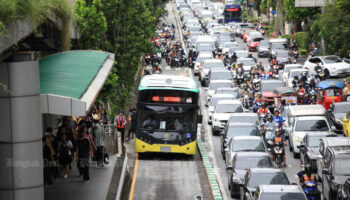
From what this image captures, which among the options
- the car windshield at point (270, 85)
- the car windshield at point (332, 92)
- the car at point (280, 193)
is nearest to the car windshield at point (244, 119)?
the car windshield at point (332, 92)

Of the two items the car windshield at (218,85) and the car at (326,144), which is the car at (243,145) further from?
the car windshield at (218,85)

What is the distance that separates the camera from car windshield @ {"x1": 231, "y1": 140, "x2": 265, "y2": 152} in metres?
27.1

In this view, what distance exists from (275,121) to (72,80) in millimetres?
15089

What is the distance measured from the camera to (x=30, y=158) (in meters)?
15.5

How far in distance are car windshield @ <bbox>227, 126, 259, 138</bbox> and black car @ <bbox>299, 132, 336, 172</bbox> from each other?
100 inches

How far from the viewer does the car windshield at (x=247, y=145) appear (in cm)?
2709

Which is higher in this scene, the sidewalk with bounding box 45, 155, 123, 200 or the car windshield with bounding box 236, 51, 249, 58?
the car windshield with bounding box 236, 51, 249, 58

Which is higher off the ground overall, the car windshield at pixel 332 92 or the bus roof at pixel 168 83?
the bus roof at pixel 168 83

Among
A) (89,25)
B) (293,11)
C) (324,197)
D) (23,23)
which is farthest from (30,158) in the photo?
(293,11)

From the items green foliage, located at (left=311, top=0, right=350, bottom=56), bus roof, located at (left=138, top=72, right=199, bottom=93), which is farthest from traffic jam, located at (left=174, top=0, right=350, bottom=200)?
bus roof, located at (left=138, top=72, right=199, bottom=93)

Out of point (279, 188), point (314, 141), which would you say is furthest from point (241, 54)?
point (279, 188)

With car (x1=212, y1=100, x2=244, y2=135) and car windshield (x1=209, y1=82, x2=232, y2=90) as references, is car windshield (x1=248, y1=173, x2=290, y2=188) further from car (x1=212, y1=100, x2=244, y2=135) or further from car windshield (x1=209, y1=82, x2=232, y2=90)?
car windshield (x1=209, y1=82, x2=232, y2=90)

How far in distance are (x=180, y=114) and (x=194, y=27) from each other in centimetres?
6133

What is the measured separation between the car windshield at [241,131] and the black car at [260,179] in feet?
27.7
